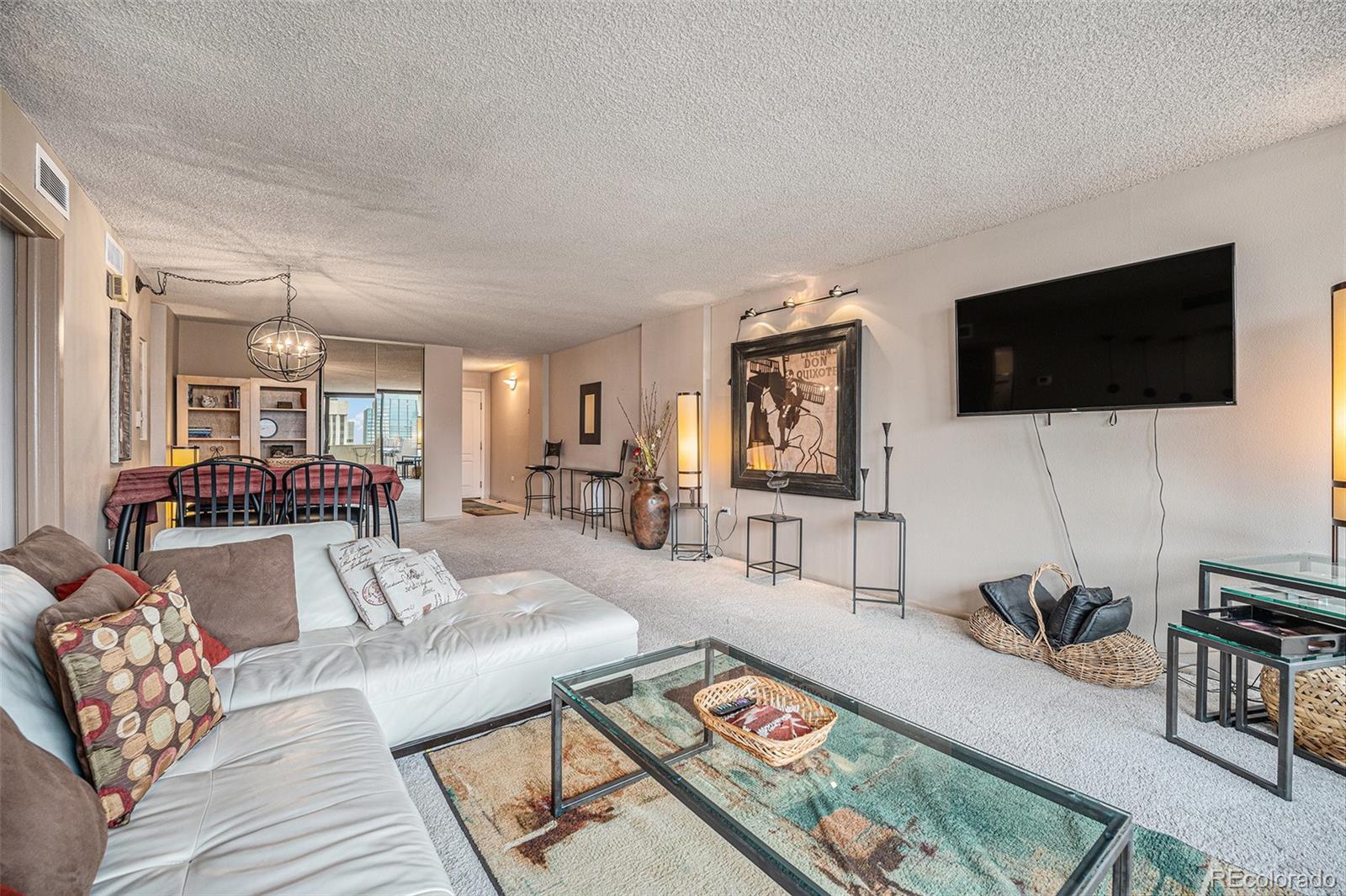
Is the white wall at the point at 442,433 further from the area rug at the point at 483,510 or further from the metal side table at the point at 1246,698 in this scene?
the metal side table at the point at 1246,698

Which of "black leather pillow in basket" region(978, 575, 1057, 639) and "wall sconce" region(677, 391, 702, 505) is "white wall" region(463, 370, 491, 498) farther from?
"black leather pillow in basket" region(978, 575, 1057, 639)

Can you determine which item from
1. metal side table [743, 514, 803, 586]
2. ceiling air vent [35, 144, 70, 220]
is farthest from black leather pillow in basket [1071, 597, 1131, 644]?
ceiling air vent [35, 144, 70, 220]

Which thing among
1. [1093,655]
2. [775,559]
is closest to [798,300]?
[775,559]

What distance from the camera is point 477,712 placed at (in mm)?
2154

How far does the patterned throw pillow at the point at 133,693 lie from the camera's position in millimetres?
1160

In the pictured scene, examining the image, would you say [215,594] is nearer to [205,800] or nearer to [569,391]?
[205,800]

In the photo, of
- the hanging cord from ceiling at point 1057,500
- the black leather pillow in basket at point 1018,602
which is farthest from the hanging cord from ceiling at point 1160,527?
the black leather pillow in basket at point 1018,602

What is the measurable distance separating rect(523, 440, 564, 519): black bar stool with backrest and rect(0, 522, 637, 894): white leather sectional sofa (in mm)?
5592

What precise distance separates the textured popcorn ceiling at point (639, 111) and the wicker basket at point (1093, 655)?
213 cm

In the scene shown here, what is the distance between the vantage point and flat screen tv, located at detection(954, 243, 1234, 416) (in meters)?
2.71

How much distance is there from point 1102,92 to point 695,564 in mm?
4132

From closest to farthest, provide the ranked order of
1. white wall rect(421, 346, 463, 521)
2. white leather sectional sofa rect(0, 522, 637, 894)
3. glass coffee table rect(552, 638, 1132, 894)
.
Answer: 1. white leather sectional sofa rect(0, 522, 637, 894)
2. glass coffee table rect(552, 638, 1132, 894)
3. white wall rect(421, 346, 463, 521)

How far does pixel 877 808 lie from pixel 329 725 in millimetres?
1390

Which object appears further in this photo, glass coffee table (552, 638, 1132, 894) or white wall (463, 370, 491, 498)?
white wall (463, 370, 491, 498)
